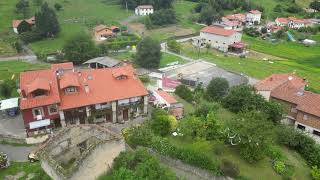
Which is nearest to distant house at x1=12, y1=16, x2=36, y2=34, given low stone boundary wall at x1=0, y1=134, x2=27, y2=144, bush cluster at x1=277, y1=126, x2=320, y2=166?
low stone boundary wall at x1=0, y1=134, x2=27, y2=144

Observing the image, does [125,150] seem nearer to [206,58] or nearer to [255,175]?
[255,175]

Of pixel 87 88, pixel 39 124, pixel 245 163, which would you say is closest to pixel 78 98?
pixel 87 88

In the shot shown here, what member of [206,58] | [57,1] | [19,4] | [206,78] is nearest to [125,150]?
[206,78]

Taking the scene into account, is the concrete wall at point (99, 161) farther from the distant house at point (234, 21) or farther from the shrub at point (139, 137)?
the distant house at point (234, 21)

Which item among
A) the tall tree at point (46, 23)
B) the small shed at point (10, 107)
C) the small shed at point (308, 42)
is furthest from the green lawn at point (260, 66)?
the small shed at point (10, 107)

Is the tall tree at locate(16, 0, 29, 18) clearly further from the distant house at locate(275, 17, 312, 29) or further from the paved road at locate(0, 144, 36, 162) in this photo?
the distant house at locate(275, 17, 312, 29)
